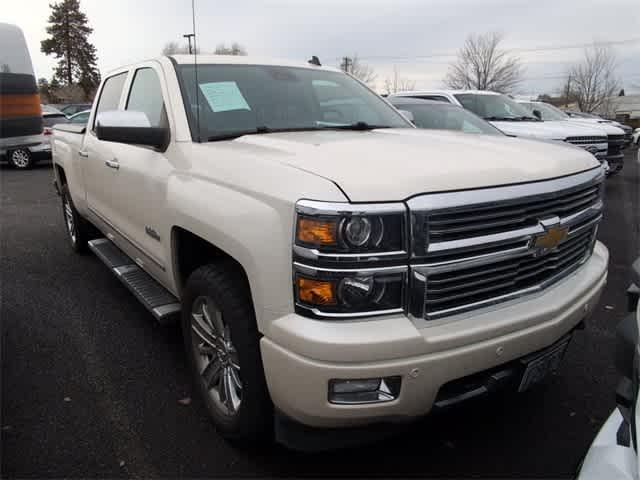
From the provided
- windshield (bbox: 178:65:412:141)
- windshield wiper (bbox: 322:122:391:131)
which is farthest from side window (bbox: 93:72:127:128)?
windshield wiper (bbox: 322:122:391:131)

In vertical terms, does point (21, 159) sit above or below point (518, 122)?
below

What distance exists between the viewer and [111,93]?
4344 mm

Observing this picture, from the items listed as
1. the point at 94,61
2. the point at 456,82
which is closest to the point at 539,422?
the point at 456,82

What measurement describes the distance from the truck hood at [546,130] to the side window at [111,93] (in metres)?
5.96

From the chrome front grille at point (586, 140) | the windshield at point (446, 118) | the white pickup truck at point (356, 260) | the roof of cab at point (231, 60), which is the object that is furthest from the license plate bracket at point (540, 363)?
the chrome front grille at point (586, 140)

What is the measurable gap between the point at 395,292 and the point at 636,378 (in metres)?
0.76

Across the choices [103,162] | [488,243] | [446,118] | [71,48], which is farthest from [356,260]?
[71,48]

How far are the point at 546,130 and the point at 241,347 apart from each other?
7.89 meters

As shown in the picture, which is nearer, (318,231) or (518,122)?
(318,231)

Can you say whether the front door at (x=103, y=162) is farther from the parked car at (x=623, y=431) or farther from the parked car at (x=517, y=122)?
the parked car at (x=517, y=122)

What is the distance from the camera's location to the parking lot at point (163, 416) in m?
2.35

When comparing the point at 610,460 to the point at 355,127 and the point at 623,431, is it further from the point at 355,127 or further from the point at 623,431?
the point at 355,127

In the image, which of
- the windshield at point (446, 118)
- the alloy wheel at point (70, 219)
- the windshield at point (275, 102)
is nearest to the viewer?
the windshield at point (275, 102)

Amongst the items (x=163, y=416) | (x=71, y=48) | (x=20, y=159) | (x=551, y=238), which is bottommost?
(x=163, y=416)
